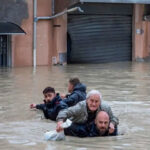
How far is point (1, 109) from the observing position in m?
12.2

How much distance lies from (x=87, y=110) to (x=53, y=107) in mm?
2149

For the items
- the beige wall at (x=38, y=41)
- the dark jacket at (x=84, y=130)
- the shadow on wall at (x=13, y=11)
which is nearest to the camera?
the dark jacket at (x=84, y=130)

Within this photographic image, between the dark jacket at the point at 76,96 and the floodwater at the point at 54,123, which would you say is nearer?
the floodwater at the point at 54,123

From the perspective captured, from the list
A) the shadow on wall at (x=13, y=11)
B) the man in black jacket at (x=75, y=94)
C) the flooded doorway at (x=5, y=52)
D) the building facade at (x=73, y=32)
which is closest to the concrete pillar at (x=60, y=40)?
the building facade at (x=73, y=32)

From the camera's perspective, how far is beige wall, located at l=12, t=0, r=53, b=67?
26547mm

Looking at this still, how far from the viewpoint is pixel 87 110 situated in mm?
8828

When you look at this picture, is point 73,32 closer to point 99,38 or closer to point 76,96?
point 99,38

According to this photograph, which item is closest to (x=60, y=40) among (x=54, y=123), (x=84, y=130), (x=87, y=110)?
(x=54, y=123)

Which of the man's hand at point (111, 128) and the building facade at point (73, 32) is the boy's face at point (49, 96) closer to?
the man's hand at point (111, 128)

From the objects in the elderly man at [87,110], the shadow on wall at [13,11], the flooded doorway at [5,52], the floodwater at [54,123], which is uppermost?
the shadow on wall at [13,11]

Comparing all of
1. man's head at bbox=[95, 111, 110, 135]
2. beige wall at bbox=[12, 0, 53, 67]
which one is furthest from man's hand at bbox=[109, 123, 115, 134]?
beige wall at bbox=[12, 0, 53, 67]

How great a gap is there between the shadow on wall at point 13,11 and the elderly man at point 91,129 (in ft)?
56.5

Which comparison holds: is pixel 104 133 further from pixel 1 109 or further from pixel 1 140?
pixel 1 109

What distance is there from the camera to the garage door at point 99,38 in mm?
29750
